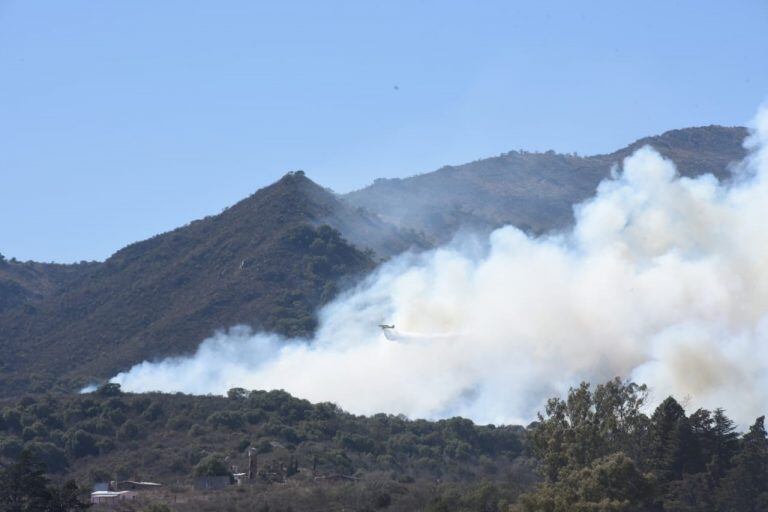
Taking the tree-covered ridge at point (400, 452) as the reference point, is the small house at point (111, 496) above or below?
below

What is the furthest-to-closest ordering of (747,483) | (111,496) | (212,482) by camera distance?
(212,482) < (111,496) < (747,483)

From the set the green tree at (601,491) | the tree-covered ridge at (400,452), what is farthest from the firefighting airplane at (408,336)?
the green tree at (601,491)

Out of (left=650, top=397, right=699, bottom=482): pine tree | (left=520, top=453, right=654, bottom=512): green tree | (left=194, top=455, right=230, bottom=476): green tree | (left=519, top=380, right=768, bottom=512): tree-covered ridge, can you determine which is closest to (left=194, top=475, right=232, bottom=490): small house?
(left=194, top=455, right=230, bottom=476): green tree

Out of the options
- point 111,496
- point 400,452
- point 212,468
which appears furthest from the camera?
point 400,452

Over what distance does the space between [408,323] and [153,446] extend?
39.9 m

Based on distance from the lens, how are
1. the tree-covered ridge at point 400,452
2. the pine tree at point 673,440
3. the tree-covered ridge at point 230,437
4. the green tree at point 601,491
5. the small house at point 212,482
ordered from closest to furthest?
1. the green tree at point 601,491
2. the tree-covered ridge at point 400,452
3. the pine tree at point 673,440
4. the small house at point 212,482
5. the tree-covered ridge at point 230,437

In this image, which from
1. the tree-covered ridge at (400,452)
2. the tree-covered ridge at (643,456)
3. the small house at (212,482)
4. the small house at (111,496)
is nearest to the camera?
the tree-covered ridge at (643,456)

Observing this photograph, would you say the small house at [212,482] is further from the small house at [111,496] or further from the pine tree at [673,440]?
the pine tree at [673,440]

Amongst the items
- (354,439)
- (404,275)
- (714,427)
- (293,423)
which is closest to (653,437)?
(714,427)

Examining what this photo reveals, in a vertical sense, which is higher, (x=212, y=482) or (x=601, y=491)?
(x=212, y=482)

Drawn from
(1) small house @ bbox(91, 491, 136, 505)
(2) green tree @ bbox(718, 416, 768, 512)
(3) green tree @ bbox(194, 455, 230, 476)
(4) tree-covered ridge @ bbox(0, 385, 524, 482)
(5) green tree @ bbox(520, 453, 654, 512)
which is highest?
(4) tree-covered ridge @ bbox(0, 385, 524, 482)

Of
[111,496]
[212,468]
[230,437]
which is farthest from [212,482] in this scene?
[230,437]

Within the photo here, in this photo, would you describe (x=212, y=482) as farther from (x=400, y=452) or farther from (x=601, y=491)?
(x=601, y=491)

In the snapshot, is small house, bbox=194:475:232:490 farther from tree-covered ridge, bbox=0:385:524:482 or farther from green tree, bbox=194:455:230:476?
tree-covered ridge, bbox=0:385:524:482
